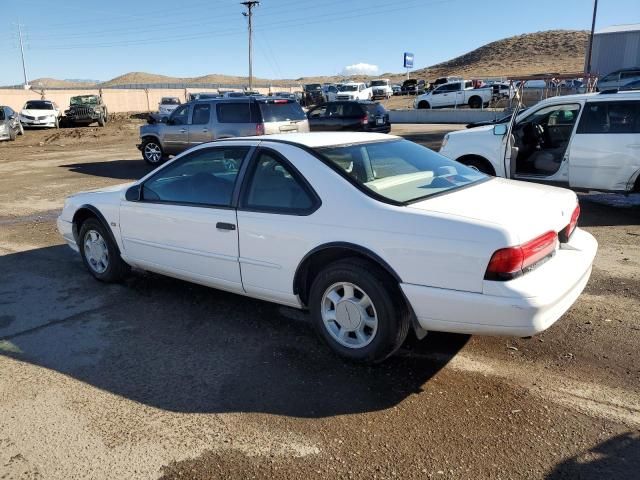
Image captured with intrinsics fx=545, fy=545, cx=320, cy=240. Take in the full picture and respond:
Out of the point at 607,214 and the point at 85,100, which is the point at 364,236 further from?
the point at 85,100

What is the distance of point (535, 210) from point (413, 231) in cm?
84

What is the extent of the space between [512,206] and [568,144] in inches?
203

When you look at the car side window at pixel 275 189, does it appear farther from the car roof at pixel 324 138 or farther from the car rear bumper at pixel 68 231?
the car rear bumper at pixel 68 231

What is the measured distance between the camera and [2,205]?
10.3 m

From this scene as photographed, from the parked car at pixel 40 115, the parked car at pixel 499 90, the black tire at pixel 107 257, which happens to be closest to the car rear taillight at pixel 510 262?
the black tire at pixel 107 257

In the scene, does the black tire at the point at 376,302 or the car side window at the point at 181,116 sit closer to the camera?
the black tire at the point at 376,302

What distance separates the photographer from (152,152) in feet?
49.5

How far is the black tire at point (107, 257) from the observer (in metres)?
5.27

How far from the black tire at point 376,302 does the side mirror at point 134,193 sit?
2134mm

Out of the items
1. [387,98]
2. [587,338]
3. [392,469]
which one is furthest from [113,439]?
Answer: [387,98]

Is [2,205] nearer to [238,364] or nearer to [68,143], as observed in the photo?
[238,364]

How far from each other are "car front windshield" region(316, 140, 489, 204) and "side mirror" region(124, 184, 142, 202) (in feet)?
6.23

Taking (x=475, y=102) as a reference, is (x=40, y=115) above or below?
below

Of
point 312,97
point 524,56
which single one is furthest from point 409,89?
point 524,56
